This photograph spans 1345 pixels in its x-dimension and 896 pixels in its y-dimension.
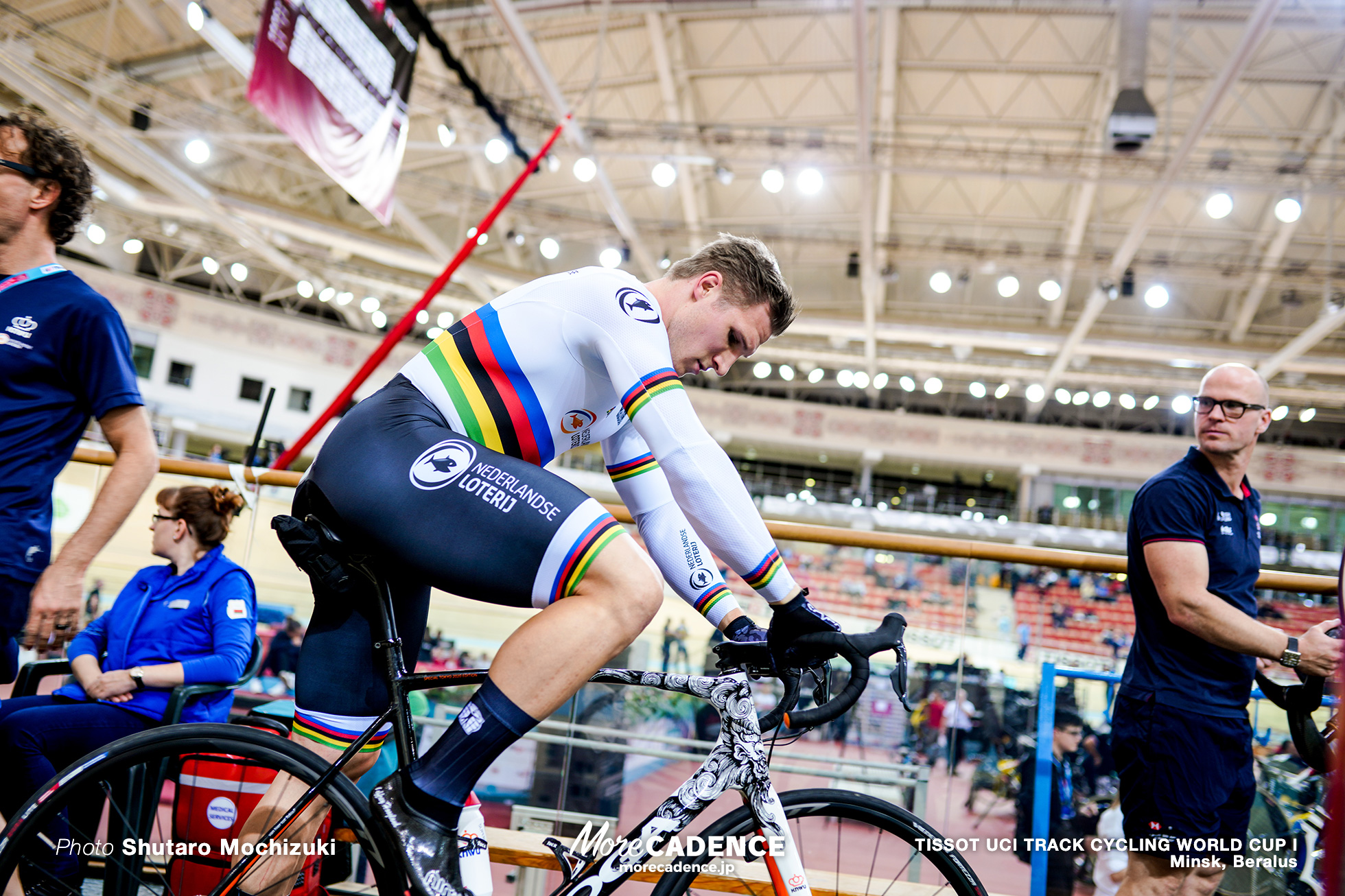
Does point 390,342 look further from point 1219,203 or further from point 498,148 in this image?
point 1219,203

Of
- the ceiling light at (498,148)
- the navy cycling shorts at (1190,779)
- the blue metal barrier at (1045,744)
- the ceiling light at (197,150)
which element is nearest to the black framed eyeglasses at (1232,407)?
the navy cycling shorts at (1190,779)

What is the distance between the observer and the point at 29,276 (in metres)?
1.73

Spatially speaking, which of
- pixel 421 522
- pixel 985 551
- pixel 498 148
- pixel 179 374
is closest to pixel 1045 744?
pixel 985 551

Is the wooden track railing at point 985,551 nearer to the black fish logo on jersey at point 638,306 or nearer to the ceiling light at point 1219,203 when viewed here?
the black fish logo on jersey at point 638,306

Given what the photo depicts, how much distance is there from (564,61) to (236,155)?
834 cm

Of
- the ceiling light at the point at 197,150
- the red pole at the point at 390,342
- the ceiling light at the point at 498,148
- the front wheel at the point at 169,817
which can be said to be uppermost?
the ceiling light at the point at 197,150

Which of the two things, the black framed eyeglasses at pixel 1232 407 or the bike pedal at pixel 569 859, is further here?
the black framed eyeglasses at pixel 1232 407

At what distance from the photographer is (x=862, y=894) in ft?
6.38

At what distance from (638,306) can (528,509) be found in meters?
0.43

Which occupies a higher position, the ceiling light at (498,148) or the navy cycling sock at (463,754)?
the ceiling light at (498,148)

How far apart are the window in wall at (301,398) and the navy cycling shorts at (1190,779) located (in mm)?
24566

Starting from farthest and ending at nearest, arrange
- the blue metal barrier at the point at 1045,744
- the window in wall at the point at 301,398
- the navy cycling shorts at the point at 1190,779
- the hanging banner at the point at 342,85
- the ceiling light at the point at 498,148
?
1. the window in wall at the point at 301,398
2. the ceiling light at the point at 498,148
3. the hanging banner at the point at 342,85
4. the blue metal barrier at the point at 1045,744
5. the navy cycling shorts at the point at 1190,779

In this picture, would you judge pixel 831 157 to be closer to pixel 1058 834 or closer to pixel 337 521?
pixel 1058 834

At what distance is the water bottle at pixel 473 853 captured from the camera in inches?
55.8
